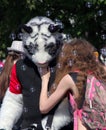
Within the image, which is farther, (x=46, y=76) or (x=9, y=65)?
(x=9, y=65)

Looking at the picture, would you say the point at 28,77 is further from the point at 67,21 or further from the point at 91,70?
the point at 67,21

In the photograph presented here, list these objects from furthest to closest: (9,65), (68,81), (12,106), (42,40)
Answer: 1. (9,65)
2. (12,106)
3. (42,40)
4. (68,81)

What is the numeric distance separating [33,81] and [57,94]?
0.27 m

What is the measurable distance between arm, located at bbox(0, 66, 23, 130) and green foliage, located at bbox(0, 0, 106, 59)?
400cm

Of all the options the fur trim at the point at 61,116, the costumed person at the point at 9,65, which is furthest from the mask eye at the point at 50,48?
the costumed person at the point at 9,65

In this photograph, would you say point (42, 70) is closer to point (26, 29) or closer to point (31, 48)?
point (31, 48)

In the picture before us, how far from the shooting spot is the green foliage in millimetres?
7855

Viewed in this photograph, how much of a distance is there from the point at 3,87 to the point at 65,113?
132 centimetres

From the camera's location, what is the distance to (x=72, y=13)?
831 cm

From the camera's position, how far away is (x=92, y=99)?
125 inches

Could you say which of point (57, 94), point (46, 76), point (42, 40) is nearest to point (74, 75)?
point (57, 94)

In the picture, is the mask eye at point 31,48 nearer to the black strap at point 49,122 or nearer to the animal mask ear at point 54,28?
the animal mask ear at point 54,28

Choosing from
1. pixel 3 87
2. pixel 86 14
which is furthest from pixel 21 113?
pixel 86 14

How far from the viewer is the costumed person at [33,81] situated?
10.9 feet
